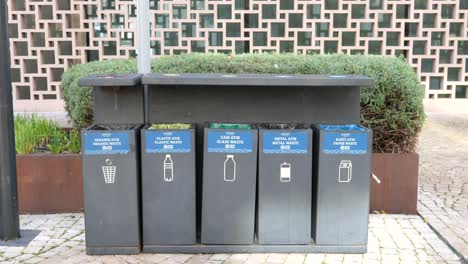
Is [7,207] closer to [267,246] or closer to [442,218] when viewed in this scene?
[267,246]

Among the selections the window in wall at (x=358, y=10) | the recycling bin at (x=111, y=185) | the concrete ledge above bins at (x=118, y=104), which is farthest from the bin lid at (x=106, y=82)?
the window in wall at (x=358, y=10)

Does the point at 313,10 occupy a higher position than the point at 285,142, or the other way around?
the point at 313,10

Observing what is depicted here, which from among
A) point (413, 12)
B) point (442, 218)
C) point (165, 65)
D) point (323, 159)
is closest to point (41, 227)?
point (165, 65)

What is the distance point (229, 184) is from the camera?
4.70 meters

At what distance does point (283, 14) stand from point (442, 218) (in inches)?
308

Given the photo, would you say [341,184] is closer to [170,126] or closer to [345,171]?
[345,171]

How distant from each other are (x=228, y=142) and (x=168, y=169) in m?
0.58

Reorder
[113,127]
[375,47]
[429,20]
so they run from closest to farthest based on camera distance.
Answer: [113,127], [375,47], [429,20]

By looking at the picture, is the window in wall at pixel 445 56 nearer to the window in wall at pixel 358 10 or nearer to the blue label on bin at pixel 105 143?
the window in wall at pixel 358 10

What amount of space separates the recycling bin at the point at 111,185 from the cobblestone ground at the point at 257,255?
0.51ft

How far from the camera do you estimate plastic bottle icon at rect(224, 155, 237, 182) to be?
15.3ft

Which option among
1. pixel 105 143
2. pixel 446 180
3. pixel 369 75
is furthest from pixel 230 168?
pixel 446 180

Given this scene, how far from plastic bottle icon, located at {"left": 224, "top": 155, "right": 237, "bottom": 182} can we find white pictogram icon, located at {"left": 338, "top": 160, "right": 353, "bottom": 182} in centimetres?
94

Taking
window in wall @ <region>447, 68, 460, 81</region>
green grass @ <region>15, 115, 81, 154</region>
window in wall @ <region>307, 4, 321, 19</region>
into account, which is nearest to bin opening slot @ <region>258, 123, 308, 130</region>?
green grass @ <region>15, 115, 81, 154</region>
